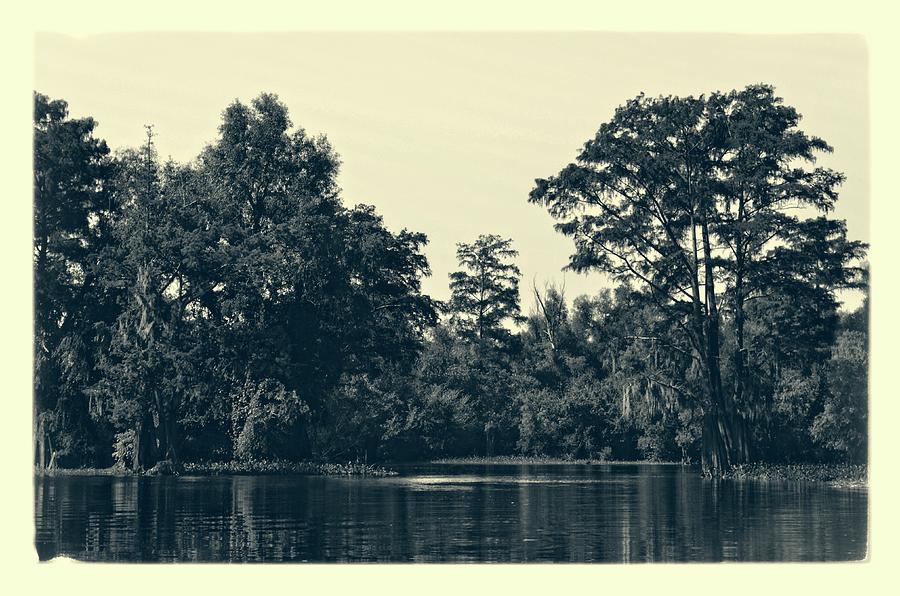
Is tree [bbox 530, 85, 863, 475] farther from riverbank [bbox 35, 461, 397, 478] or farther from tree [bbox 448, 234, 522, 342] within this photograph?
tree [bbox 448, 234, 522, 342]

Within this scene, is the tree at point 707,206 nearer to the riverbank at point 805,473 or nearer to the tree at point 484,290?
the riverbank at point 805,473

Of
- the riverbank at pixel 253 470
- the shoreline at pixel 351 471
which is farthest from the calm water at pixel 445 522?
the riverbank at pixel 253 470

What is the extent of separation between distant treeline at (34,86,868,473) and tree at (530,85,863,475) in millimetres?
88

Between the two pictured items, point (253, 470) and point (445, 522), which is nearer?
point (445, 522)

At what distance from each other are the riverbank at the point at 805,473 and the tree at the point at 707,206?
1.04 m

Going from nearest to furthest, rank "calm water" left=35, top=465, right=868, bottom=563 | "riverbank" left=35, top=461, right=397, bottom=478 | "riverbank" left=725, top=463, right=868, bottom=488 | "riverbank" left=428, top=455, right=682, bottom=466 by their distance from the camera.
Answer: "calm water" left=35, top=465, right=868, bottom=563 → "riverbank" left=725, top=463, right=868, bottom=488 → "riverbank" left=35, top=461, right=397, bottom=478 → "riverbank" left=428, top=455, right=682, bottom=466

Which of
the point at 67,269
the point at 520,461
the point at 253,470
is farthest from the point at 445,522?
the point at 520,461

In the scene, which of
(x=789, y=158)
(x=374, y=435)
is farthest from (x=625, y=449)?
(x=789, y=158)

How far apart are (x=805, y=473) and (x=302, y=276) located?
19.2m

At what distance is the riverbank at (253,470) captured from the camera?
50.2 metres

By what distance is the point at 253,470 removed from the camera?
167 ft

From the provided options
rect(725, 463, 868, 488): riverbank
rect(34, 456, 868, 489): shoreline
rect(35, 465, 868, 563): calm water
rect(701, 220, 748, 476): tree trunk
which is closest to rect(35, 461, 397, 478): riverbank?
rect(34, 456, 868, 489): shoreline

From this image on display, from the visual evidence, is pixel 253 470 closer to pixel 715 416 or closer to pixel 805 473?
pixel 715 416

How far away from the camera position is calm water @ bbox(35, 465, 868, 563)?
21.7m
